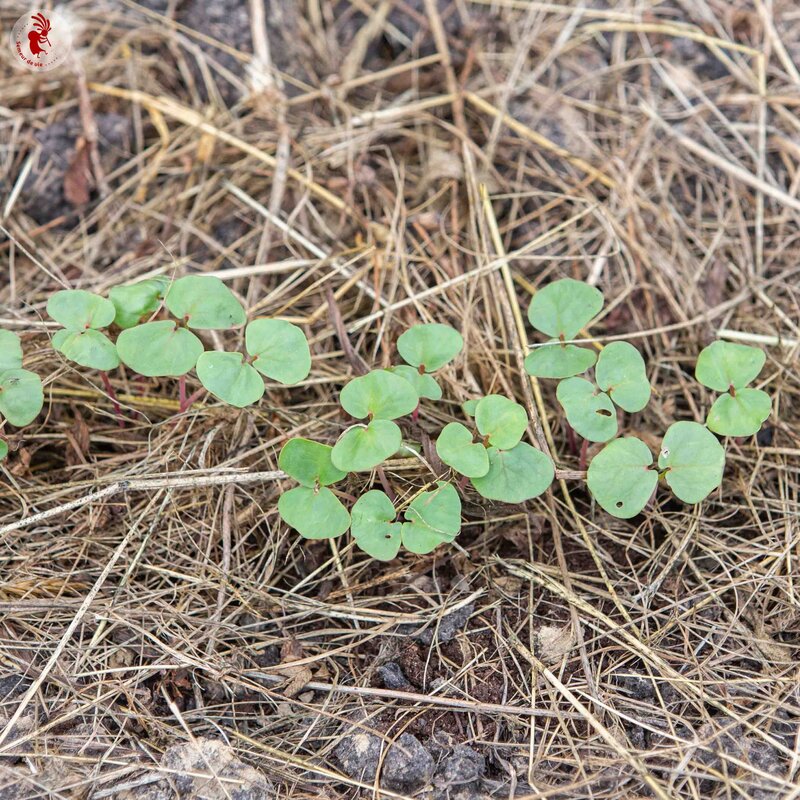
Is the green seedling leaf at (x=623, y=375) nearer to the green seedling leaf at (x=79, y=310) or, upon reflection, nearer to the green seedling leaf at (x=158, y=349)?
the green seedling leaf at (x=158, y=349)

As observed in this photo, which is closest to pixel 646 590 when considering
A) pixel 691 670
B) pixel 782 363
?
pixel 691 670

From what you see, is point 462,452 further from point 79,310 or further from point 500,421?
point 79,310

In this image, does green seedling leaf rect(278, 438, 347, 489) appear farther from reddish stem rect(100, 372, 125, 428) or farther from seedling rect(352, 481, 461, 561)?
reddish stem rect(100, 372, 125, 428)

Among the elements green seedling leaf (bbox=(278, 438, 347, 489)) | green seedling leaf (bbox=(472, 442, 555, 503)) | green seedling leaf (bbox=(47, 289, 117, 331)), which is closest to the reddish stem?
green seedling leaf (bbox=(47, 289, 117, 331))

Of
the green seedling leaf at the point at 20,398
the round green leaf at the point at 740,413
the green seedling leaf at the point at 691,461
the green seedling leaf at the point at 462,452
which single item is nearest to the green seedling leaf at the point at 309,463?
the green seedling leaf at the point at 462,452

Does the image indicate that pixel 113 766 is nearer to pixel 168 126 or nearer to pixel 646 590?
pixel 646 590

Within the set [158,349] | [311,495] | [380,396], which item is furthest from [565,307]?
[158,349]
